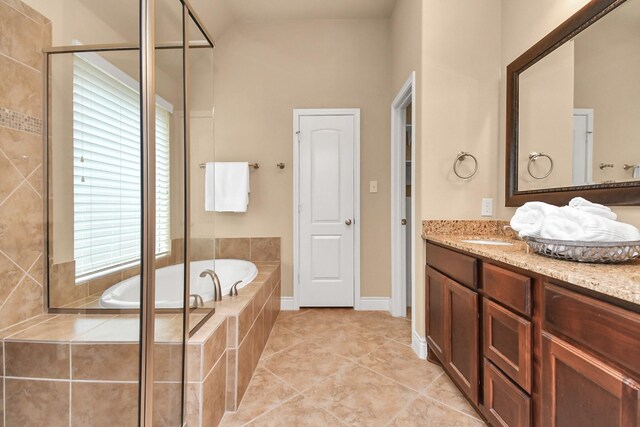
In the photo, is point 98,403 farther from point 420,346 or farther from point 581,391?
point 420,346

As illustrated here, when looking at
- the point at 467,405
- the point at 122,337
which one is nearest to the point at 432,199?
the point at 467,405

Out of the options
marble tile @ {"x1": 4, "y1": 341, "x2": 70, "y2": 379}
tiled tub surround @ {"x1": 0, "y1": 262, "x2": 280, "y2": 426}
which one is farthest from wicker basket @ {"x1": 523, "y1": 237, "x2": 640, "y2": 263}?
marble tile @ {"x1": 4, "y1": 341, "x2": 70, "y2": 379}

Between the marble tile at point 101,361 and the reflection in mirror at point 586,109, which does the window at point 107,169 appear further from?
the reflection in mirror at point 586,109

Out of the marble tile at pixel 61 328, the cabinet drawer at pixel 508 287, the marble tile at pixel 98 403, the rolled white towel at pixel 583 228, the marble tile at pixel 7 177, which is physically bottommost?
the marble tile at pixel 98 403

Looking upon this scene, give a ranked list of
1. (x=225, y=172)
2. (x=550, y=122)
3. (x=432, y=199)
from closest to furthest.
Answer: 1. (x=550, y=122)
2. (x=432, y=199)
3. (x=225, y=172)

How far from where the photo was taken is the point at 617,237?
92 centimetres

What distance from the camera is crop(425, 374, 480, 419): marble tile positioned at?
1458 mm

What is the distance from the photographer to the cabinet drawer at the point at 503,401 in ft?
3.32

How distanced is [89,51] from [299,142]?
6.11ft

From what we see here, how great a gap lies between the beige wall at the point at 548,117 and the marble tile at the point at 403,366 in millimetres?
1255

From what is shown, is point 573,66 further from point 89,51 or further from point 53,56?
point 53,56

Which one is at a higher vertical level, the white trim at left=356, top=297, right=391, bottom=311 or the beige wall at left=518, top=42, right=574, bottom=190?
the beige wall at left=518, top=42, right=574, bottom=190

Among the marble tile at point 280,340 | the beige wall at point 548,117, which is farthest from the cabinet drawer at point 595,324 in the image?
the marble tile at point 280,340

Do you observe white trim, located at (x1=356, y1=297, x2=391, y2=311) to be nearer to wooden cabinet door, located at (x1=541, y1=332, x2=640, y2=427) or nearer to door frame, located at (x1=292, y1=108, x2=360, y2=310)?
door frame, located at (x1=292, y1=108, x2=360, y2=310)
